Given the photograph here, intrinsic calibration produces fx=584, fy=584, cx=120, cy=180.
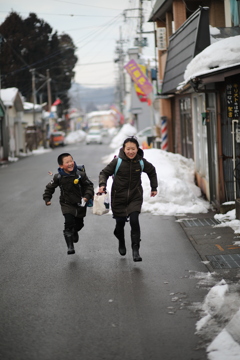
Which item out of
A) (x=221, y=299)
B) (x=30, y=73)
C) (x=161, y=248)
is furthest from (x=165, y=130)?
(x=30, y=73)

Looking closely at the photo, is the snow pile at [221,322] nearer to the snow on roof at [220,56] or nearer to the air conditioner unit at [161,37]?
the snow on roof at [220,56]

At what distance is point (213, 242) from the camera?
943 cm

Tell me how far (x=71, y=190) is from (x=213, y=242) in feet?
8.34

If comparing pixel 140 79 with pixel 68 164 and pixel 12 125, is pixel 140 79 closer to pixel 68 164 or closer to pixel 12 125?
pixel 12 125

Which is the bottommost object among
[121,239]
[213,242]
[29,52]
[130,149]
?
[213,242]

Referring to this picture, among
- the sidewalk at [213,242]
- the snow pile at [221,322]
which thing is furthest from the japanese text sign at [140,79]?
the snow pile at [221,322]

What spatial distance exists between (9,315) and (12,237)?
4.86 metres

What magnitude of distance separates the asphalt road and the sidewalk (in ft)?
0.61

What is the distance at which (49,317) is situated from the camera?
223 inches

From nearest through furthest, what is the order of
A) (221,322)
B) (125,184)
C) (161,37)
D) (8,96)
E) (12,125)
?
1. (221,322)
2. (125,184)
3. (161,37)
4. (8,96)
5. (12,125)

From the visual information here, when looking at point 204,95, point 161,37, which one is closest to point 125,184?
point 204,95

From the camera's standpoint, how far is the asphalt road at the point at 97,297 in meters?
4.82

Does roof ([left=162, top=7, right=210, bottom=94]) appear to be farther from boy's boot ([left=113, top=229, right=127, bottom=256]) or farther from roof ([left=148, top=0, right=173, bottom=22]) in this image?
boy's boot ([left=113, top=229, right=127, bottom=256])

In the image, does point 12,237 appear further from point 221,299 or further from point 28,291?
point 221,299
